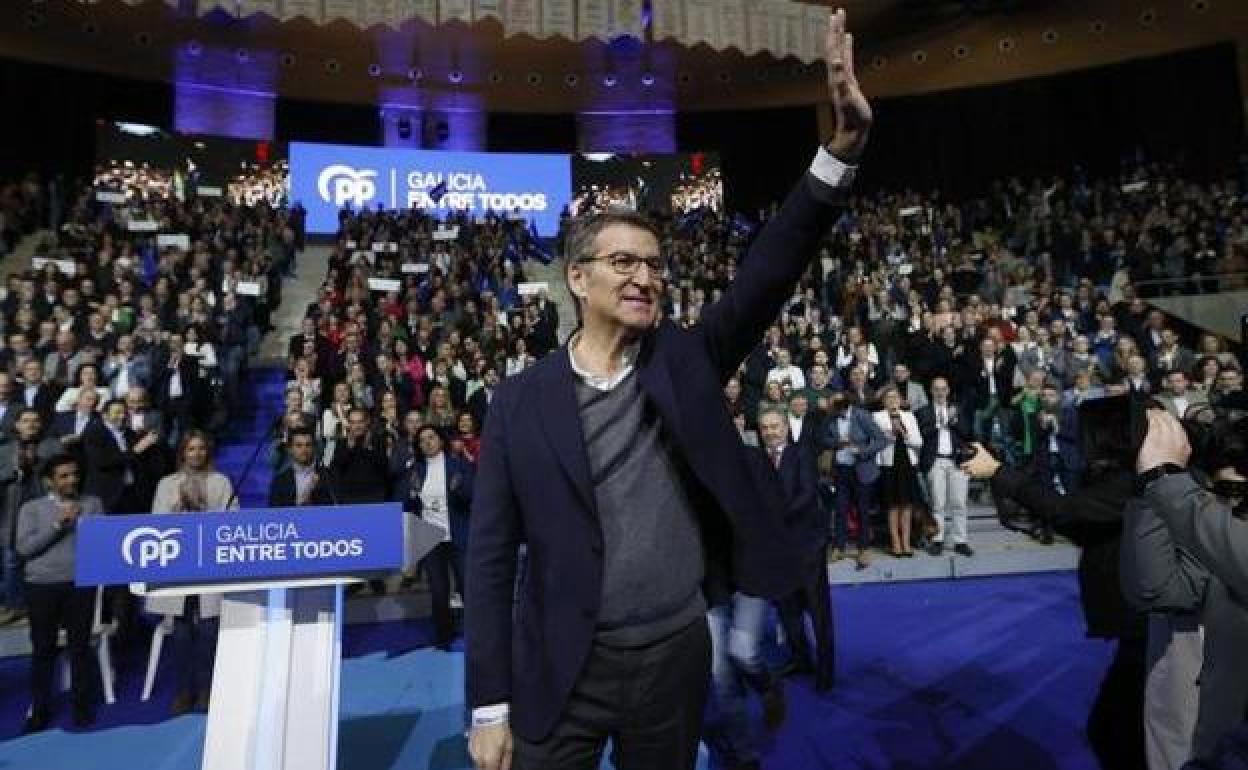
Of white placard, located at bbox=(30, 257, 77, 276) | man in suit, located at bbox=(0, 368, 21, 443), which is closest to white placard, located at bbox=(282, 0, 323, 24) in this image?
man in suit, located at bbox=(0, 368, 21, 443)

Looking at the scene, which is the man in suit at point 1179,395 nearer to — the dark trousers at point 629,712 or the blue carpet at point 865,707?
the blue carpet at point 865,707

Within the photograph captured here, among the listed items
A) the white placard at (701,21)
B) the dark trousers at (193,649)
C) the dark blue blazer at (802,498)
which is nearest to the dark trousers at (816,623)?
the dark blue blazer at (802,498)

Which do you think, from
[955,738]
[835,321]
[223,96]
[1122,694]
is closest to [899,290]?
[835,321]

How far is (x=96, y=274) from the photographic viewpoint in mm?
10031

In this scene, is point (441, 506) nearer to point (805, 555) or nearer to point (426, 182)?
point (805, 555)

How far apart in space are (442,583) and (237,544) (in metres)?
3.43

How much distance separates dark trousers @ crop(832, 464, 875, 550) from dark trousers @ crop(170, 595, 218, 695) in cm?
526

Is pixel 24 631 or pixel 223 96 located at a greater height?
pixel 223 96

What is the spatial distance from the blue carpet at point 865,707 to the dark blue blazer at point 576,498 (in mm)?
2438

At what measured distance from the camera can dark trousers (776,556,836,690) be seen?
4.43 m

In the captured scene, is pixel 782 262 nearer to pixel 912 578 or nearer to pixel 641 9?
pixel 912 578

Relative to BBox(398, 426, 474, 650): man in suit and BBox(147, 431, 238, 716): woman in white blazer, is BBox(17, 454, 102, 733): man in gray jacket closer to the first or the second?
BBox(147, 431, 238, 716): woman in white blazer

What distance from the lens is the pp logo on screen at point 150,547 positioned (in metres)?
2.51

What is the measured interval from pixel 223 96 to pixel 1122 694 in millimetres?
20265
